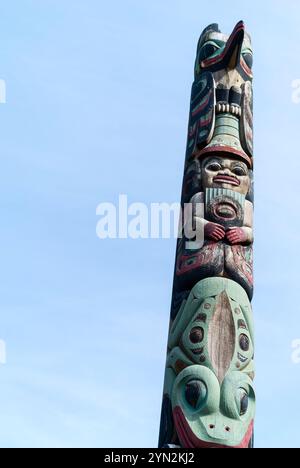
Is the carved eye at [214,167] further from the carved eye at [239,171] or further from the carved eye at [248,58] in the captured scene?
the carved eye at [248,58]

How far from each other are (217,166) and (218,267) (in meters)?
2.16

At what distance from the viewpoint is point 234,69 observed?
15828 mm

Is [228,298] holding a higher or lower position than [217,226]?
lower

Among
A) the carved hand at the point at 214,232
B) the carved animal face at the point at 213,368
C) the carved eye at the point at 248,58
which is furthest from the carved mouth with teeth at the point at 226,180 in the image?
the carved eye at the point at 248,58

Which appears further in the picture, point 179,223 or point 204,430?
point 179,223

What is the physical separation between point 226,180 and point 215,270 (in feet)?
6.31

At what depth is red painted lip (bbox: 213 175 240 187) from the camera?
14.3 m

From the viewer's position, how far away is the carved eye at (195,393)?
11.8 meters

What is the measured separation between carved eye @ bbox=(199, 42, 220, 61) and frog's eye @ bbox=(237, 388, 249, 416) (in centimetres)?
731

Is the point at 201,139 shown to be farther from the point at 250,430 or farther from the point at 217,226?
the point at 250,430

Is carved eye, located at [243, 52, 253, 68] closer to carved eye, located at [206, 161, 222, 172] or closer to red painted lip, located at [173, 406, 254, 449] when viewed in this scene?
carved eye, located at [206, 161, 222, 172]

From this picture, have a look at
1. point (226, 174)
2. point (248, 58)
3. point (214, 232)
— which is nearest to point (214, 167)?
point (226, 174)

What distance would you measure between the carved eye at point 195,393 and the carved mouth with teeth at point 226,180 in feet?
12.8
